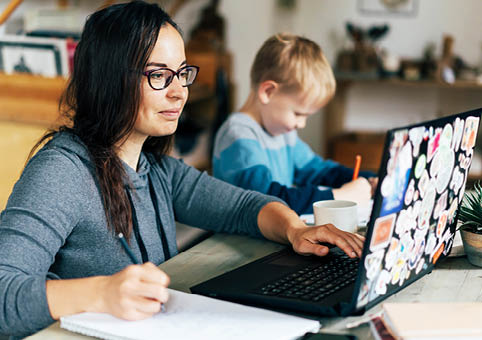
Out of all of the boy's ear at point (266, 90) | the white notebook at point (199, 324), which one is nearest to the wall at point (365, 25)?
the boy's ear at point (266, 90)

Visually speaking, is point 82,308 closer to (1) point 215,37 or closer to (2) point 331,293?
(2) point 331,293

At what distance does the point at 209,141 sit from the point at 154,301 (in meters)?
2.85

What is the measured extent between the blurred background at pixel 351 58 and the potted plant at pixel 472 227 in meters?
2.32

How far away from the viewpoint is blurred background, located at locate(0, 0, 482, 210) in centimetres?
358

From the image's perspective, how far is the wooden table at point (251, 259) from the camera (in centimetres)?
85

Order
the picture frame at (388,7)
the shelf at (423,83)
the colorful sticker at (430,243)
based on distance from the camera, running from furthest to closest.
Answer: the picture frame at (388,7) < the shelf at (423,83) < the colorful sticker at (430,243)

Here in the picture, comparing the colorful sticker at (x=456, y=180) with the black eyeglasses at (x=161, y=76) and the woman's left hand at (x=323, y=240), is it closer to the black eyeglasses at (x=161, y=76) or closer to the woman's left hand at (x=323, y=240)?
the woman's left hand at (x=323, y=240)

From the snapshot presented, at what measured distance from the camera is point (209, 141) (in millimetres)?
3656

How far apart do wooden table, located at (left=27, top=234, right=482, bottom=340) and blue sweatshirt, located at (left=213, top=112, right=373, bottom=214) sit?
0.26 metres

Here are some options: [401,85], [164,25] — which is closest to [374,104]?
[401,85]

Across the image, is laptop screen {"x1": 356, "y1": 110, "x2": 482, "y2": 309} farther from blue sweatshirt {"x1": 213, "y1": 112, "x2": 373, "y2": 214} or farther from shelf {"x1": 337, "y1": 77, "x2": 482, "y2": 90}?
shelf {"x1": 337, "y1": 77, "x2": 482, "y2": 90}

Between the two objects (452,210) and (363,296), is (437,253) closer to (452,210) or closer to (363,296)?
(452,210)

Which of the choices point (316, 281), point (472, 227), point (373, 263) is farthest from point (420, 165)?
point (472, 227)

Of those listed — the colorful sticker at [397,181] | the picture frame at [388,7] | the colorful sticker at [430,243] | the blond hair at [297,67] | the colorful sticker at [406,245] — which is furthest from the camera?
the picture frame at [388,7]
